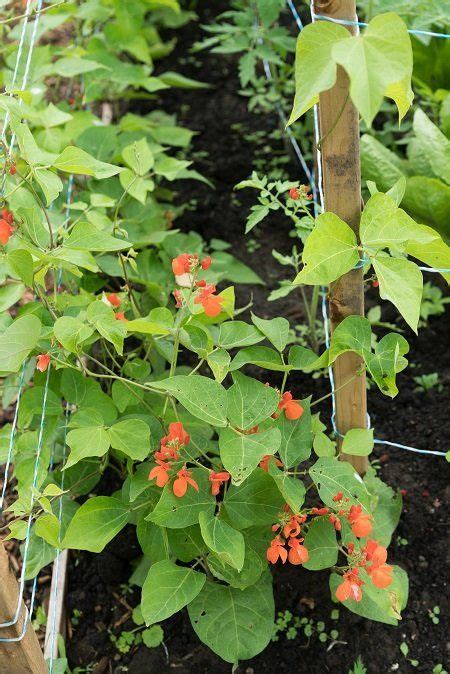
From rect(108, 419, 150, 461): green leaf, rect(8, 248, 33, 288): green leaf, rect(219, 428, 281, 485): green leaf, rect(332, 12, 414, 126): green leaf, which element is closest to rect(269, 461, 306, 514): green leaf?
rect(219, 428, 281, 485): green leaf

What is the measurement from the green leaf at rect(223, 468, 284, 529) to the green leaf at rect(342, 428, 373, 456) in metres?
0.18

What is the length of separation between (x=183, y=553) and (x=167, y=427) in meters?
0.27

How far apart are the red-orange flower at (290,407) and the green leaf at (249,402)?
86 mm

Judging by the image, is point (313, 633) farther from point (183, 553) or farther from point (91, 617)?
point (91, 617)

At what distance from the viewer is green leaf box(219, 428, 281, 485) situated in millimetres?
1381

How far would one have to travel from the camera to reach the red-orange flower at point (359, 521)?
4.81ft

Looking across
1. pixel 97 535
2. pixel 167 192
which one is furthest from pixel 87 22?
pixel 97 535

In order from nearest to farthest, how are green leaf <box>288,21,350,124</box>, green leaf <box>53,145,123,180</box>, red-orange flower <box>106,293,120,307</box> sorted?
green leaf <box>288,21,350,124</box> < green leaf <box>53,145,123,180</box> < red-orange flower <box>106,293,120,307</box>

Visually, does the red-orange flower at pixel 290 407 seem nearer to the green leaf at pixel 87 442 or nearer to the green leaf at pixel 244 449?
the green leaf at pixel 244 449

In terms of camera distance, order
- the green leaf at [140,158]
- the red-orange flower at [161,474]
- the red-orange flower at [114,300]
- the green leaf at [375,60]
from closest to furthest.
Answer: the green leaf at [375,60] → the red-orange flower at [161,474] → the red-orange flower at [114,300] → the green leaf at [140,158]

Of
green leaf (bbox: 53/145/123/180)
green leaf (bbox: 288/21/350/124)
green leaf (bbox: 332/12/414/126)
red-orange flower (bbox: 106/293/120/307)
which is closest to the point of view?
green leaf (bbox: 332/12/414/126)

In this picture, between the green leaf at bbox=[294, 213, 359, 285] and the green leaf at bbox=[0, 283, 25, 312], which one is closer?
the green leaf at bbox=[294, 213, 359, 285]

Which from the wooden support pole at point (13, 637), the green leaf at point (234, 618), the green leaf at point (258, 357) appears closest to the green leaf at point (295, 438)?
the green leaf at point (258, 357)

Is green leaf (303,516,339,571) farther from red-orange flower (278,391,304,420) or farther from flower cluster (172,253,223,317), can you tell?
flower cluster (172,253,223,317)
